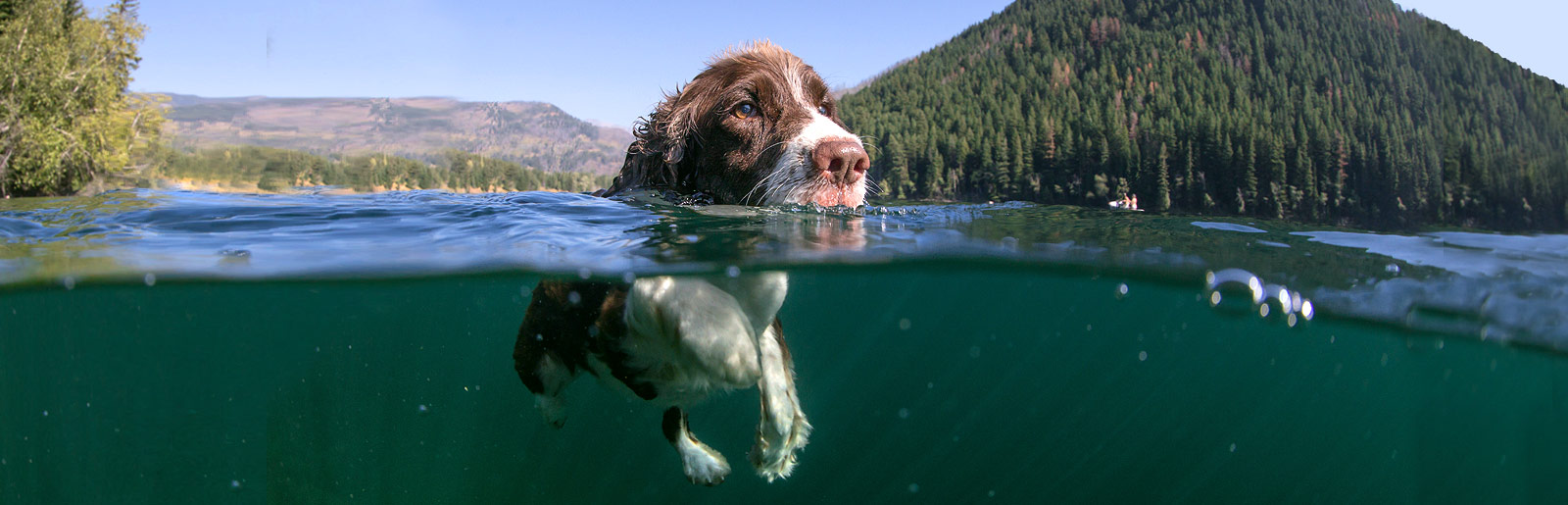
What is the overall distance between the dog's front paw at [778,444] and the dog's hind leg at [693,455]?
2.60 ft

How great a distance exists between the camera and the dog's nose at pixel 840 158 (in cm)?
362

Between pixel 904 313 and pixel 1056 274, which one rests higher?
pixel 1056 274

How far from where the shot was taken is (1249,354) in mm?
10312

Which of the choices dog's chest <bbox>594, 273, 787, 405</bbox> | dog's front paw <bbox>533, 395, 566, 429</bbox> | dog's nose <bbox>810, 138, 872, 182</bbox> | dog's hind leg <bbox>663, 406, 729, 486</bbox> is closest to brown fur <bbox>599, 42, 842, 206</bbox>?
dog's nose <bbox>810, 138, 872, 182</bbox>

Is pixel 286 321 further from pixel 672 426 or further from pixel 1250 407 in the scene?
pixel 1250 407

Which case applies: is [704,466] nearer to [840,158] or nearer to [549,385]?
[549,385]

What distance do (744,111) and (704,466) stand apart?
2.01 meters

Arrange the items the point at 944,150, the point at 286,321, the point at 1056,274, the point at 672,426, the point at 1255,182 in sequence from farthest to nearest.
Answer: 1. the point at 944,150
2. the point at 1255,182
3. the point at 286,321
4. the point at 1056,274
5. the point at 672,426

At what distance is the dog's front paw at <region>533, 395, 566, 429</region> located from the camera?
16.0 ft

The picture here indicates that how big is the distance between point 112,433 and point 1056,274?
517 inches

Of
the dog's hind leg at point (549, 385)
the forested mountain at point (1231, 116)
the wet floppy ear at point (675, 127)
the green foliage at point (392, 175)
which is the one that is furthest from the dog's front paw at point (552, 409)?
the green foliage at point (392, 175)

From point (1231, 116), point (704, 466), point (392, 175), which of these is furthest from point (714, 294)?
point (1231, 116)

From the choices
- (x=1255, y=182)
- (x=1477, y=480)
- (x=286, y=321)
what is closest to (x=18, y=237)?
(x=286, y=321)

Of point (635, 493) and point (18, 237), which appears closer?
point (18, 237)
